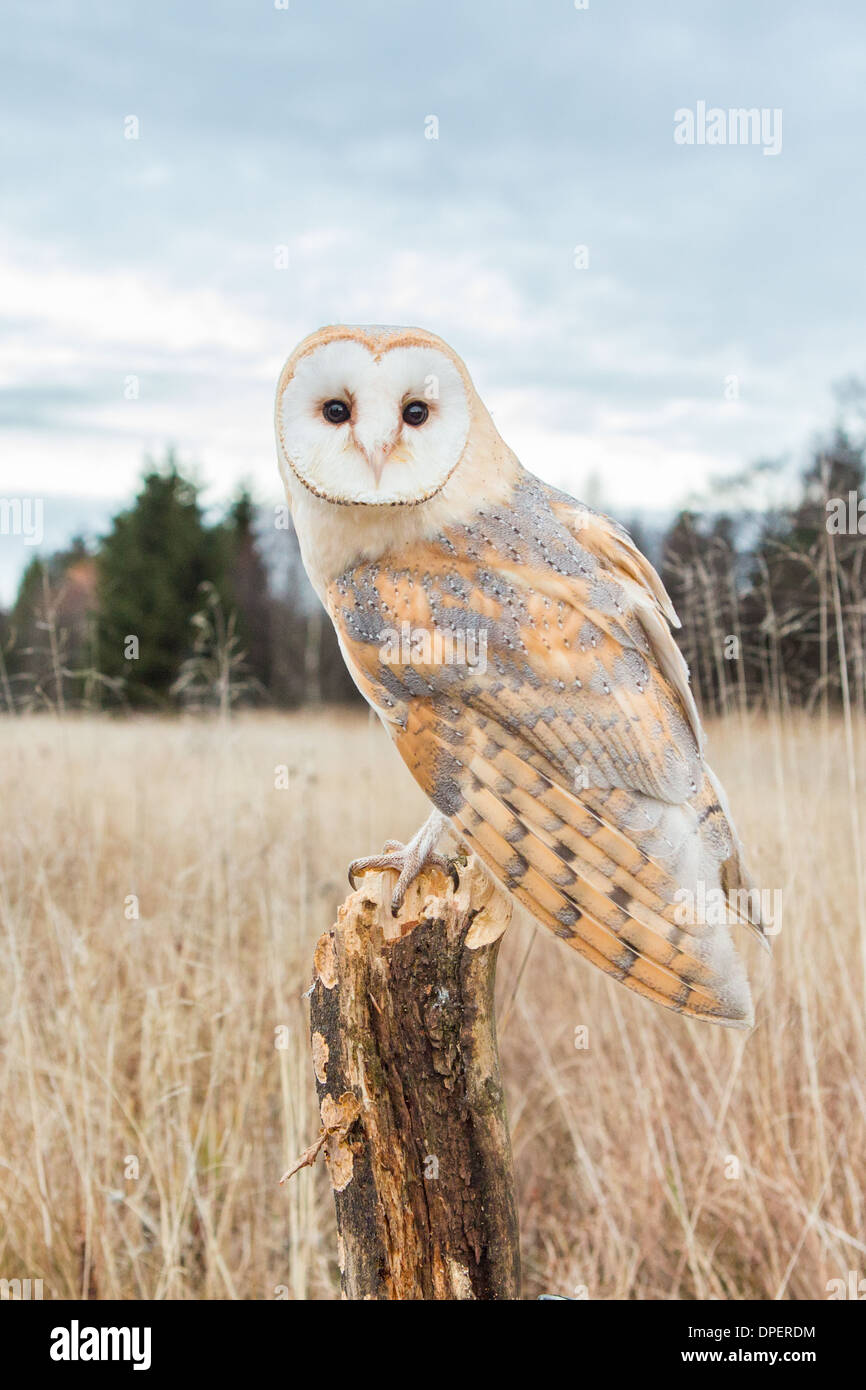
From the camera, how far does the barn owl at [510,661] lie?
2053 mm

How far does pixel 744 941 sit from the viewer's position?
12.6 ft

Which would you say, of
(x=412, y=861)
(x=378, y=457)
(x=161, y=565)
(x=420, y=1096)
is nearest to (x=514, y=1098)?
(x=420, y=1096)

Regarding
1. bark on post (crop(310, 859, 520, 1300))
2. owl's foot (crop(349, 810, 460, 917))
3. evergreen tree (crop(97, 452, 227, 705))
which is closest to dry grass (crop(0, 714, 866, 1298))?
bark on post (crop(310, 859, 520, 1300))

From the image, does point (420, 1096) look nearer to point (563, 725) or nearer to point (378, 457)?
point (563, 725)

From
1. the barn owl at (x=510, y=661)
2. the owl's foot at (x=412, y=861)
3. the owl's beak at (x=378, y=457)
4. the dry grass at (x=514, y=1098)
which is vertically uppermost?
the owl's beak at (x=378, y=457)

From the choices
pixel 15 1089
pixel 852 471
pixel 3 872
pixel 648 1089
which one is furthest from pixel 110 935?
pixel 852 471

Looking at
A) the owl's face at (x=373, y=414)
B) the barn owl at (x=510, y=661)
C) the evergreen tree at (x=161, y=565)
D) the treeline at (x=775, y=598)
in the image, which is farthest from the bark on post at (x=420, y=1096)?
the evergreen tree at (x=161, y=565)

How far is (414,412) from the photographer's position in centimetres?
205

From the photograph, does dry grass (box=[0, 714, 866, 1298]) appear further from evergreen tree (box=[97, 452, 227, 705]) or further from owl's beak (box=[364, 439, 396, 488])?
evergreen tree (box=[97, 452, 227, 705])

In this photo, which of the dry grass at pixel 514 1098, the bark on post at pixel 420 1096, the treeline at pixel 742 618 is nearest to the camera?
the bark on post at pixel 420 1096

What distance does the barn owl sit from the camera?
6.73 feet

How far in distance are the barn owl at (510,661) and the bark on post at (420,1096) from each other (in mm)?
137

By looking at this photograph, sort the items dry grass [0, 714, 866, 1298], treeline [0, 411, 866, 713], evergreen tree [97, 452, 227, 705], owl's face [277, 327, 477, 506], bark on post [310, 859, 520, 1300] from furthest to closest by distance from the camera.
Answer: evergreen tree [97, 452, 227, 705] < treeline [0, 411, 866, 713] < dry grass [0, 714, 866, 1298] < bark on post [310, 859, 520, 1300] < owl's face [277, 327, 477, 506]

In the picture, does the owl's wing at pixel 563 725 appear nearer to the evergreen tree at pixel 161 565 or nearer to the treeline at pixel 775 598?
the treeline at pixel 775 598
